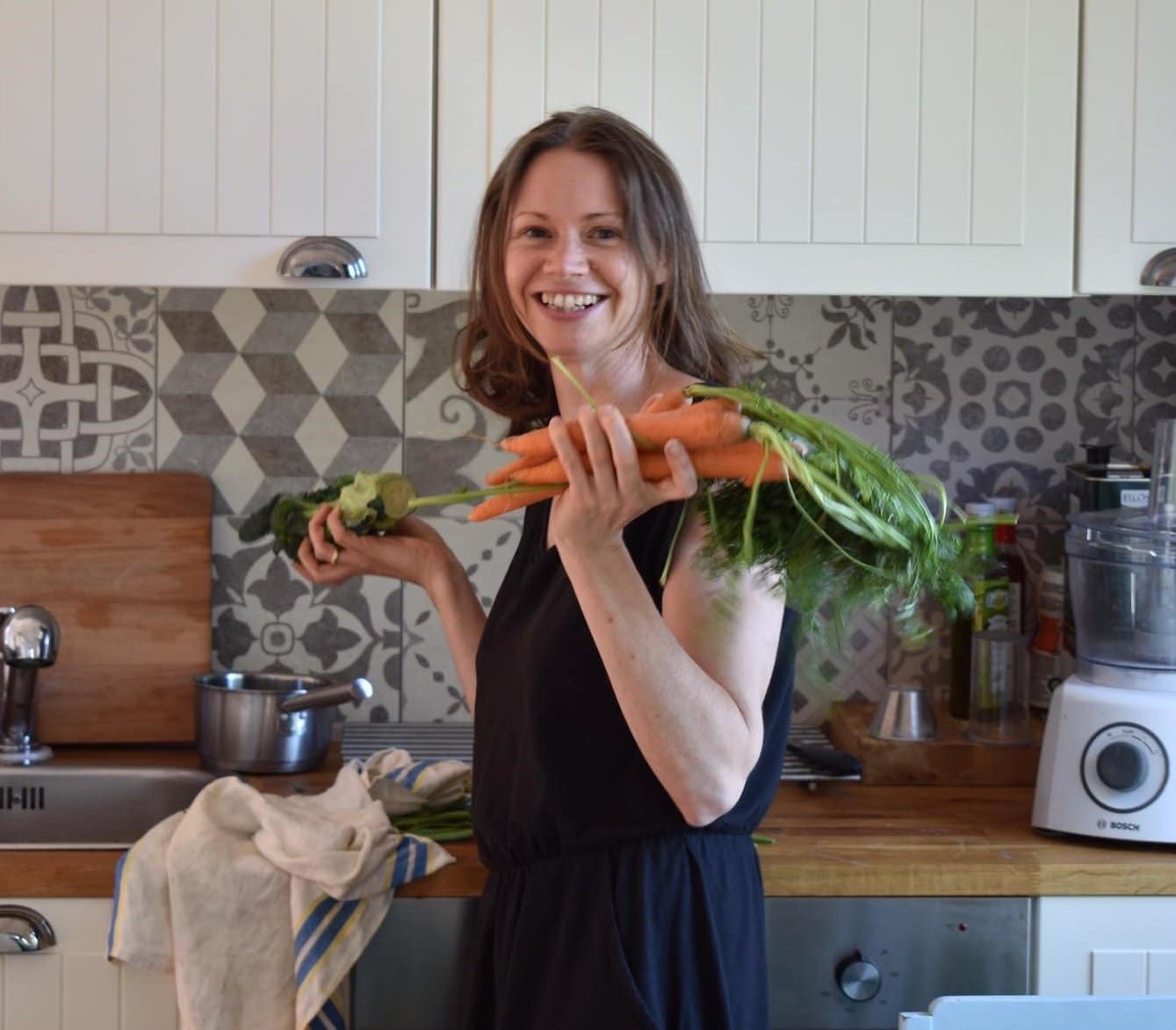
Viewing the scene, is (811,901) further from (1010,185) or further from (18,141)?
(18,141)

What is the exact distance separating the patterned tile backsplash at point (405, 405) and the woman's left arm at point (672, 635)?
1041 mm

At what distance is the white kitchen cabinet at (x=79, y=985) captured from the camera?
1857 millimetres

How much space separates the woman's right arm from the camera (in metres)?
1.84

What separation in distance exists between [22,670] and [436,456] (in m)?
0.66

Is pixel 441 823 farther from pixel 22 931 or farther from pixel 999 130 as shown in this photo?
pixel 999 130

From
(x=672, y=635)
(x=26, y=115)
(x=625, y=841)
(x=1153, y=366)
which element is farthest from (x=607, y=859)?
(x=1153, y=366)

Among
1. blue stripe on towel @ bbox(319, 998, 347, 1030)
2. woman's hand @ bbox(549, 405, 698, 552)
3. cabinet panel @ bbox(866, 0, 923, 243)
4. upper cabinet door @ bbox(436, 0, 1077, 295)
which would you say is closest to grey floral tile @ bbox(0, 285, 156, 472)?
upper cabinet door @ bbox(436, 0, 1077, 295)

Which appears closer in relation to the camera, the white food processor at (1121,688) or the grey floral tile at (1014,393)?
the white food processor at (1121,688)

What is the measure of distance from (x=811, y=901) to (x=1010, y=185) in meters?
0.93

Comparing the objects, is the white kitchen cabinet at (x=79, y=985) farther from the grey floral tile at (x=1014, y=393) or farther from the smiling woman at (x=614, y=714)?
the grey floral tile at (x=1014, y=393)

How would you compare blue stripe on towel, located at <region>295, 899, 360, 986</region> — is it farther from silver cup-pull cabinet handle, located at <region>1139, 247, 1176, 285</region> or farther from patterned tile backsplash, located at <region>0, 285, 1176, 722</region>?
silver cup-pull cabinet handle, located at <region>1139, 247, 1176, 285</region>

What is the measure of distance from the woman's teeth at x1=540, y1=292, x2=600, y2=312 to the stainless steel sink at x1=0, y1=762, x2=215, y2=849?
3.21 feet

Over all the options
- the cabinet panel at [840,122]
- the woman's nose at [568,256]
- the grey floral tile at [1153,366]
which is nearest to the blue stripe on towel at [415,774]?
the woman's nose at [568,256]

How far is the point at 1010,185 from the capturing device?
209 centimetres
